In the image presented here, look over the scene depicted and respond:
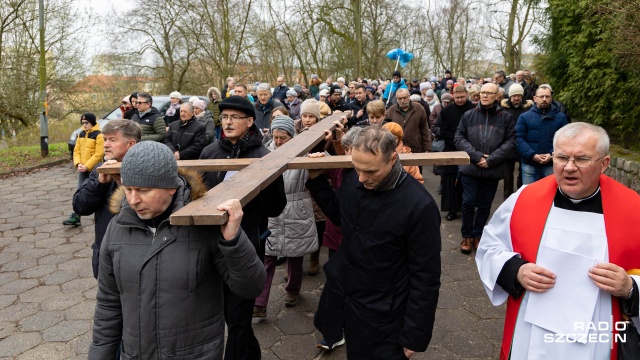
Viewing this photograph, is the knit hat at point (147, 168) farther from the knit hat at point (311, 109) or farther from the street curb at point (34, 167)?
the street curb at point (34, 167)

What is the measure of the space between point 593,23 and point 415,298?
24.8 feet

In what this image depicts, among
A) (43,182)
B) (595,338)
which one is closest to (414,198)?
(595,338)

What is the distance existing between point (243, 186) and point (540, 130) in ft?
16.3

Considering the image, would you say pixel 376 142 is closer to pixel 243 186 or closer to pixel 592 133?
pixel 243 186

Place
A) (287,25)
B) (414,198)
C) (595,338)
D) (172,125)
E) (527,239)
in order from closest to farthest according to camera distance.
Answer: (595,338), (527,239), (414,198), (172,125), (287,25)

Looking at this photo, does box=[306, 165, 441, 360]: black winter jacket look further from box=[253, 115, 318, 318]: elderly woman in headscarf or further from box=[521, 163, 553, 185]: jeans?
box=[521, 163, 553, 185]: jeans

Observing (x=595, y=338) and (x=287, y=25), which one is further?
(x=287, y=25)

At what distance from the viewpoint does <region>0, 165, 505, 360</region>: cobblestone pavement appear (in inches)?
146

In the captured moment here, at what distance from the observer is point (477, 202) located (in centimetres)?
573

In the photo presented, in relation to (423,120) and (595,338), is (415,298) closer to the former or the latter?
(595,338)

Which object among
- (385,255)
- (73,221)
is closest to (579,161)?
(385,255)

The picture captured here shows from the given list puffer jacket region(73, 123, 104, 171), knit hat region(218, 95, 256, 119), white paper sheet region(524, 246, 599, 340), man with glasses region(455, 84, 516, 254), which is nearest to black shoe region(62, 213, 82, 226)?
puffer jacket region(73, 123, 104, 171)

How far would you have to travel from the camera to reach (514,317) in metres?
2.29

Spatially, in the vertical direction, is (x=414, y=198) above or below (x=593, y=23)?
below
